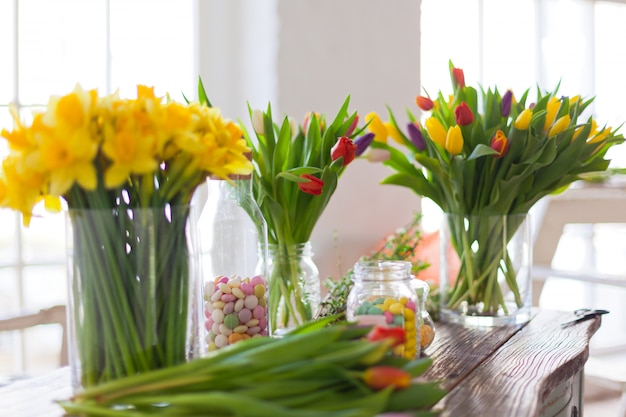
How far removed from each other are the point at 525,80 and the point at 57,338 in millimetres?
2345

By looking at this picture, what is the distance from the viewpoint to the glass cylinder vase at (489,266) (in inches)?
58.3

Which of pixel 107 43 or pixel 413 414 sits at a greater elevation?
pixel 107 43

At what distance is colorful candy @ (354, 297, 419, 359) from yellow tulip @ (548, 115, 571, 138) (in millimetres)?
491

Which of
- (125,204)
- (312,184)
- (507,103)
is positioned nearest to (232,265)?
(312,184)

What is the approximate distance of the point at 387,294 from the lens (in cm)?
112

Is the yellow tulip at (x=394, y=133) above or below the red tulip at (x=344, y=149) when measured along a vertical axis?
above

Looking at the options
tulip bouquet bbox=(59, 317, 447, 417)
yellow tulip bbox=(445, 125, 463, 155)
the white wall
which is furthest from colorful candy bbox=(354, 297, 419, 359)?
the white wall

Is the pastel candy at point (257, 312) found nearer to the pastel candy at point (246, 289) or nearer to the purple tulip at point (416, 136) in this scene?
the pastel candy at point (246, 289)

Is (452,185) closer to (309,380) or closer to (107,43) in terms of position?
(309,380)

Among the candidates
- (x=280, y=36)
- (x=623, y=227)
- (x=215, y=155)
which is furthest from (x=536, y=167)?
(x=623, y=227)

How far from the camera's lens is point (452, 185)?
58.6 inches

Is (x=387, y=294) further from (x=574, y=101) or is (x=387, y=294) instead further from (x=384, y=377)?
(x=574, y=101)

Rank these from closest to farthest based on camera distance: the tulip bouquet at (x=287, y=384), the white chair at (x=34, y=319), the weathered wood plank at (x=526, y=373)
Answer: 1. the tulip bouquet at (x=287, y=384)
2. the weathered wood plank at (x=526, y=373)
3. the white chair at (x=34, y=319)

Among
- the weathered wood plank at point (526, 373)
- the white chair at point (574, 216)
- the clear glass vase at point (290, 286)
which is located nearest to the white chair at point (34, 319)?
the clear glass vase at point (290, 286)
